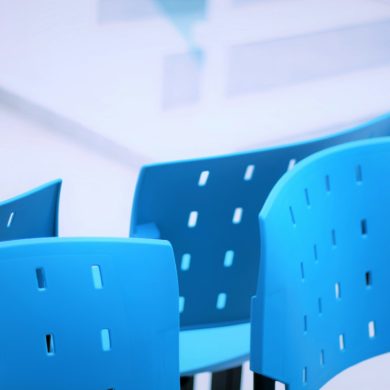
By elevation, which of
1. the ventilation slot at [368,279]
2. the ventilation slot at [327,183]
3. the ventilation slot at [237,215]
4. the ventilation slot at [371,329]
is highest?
the ventilation slot at [237,215]

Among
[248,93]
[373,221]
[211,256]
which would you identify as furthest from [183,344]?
[248,93]

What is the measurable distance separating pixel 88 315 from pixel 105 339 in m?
0.04

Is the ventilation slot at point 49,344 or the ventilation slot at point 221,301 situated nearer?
the ventilation slot at point 49,344

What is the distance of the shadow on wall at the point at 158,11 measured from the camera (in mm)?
2561

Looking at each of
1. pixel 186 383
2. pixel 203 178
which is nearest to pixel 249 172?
pixel 203 178

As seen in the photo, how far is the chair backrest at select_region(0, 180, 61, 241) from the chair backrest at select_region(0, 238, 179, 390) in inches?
18.6

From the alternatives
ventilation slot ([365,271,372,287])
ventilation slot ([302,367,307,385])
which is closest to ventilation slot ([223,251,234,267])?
ventilation slot ([365,271,372,287])

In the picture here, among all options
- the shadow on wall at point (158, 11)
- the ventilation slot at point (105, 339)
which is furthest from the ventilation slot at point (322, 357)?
the shadow on wall at point (158, 11)

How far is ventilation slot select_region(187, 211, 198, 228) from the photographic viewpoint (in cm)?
167

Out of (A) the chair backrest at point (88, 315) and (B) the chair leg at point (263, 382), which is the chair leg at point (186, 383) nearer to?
(B) the chair leg at point (263, 382)

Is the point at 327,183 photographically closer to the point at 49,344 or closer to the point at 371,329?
the point at 371,329

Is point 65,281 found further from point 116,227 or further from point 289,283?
point 116,227

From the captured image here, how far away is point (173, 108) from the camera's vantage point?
273 cm

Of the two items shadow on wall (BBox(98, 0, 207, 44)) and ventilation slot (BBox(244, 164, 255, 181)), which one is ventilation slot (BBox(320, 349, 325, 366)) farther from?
shadow on wall (BBox(98, 0, 207, 44))
